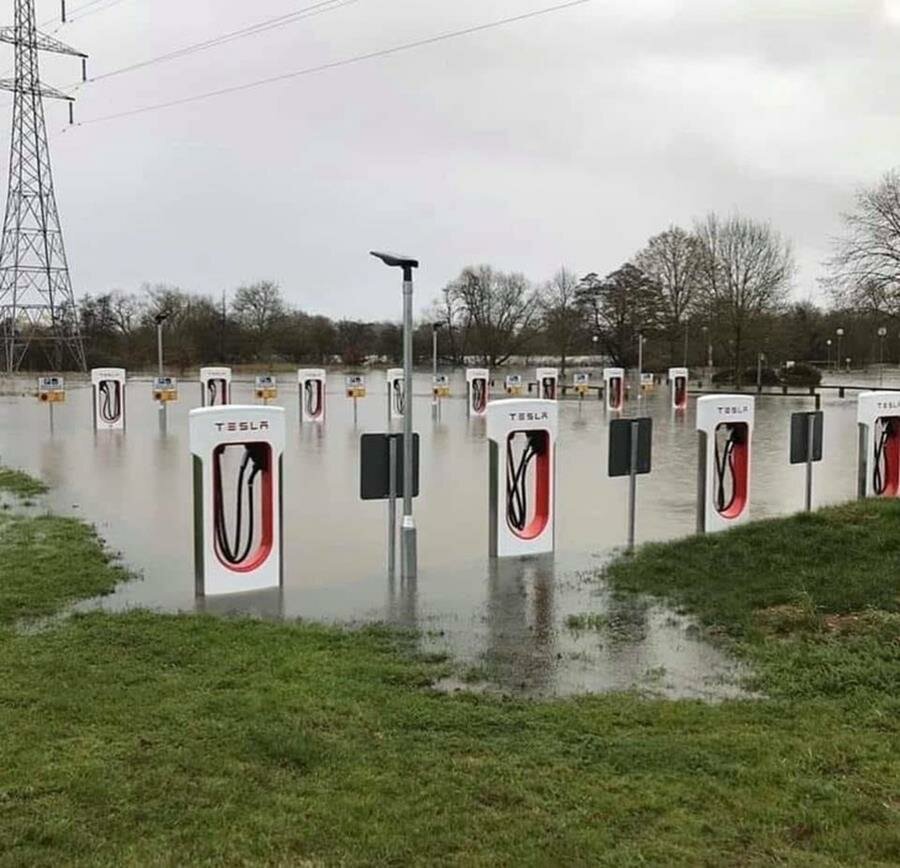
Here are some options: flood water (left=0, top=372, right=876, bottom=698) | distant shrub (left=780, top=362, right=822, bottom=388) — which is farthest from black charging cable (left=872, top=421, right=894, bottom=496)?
distant shrub (left=780, top=362, right=822, bottom=388)

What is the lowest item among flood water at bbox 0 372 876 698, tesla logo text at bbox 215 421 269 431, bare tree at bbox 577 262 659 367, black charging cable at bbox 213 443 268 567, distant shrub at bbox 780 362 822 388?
flood water at bbox 0 372 876 698

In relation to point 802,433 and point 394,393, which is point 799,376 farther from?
point 802,433

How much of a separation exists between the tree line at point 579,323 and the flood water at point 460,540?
122 ft

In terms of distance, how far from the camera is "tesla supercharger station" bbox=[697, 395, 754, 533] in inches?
395

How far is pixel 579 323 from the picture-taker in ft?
247

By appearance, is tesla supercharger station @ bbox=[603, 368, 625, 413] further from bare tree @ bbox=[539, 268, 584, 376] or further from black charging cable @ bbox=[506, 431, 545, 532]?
bare tree @ bbox=[539, 268, 584, 376]

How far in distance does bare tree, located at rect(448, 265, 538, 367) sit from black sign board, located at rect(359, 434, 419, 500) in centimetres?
6939

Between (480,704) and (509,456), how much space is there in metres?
4.64

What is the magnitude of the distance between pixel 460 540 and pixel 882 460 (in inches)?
229

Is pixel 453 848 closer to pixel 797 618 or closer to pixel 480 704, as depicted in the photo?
pixel 480 704

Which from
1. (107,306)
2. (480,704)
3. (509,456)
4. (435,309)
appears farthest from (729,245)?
(480,704)

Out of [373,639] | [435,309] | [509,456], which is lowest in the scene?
[373,639]

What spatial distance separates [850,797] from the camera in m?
3.69

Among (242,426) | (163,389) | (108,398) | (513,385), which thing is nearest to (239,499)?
(242,426)
